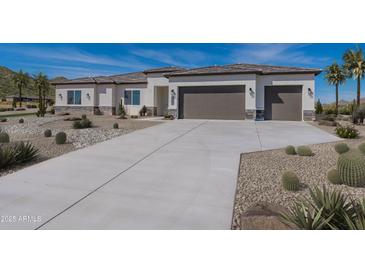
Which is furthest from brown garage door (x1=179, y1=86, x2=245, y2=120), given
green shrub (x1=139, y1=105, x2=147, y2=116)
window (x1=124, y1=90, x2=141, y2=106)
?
window (x1=124, y1=90, x2=141, y2=106)

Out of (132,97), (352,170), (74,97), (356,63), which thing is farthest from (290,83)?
(74,97)

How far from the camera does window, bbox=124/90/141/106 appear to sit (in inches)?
1099

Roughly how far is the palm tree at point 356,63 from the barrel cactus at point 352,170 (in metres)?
28.4

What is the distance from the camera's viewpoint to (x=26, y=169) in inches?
269

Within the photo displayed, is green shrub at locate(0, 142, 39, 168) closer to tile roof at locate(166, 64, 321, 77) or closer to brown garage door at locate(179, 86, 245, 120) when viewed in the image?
brown garage door at locate(179, 86, 245, 120)

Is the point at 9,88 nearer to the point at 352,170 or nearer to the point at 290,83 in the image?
the point at 290,83

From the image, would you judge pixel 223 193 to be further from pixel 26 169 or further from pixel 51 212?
pixel 26 169

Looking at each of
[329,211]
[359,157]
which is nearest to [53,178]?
[329,211]

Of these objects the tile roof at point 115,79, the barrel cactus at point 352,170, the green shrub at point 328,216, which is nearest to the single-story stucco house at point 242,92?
the tile roof at point 115,79

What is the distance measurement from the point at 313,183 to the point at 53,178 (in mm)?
6113

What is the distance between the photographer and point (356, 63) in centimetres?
3019

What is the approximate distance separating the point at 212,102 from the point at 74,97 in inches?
660

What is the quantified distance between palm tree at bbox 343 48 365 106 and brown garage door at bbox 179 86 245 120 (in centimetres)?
1645

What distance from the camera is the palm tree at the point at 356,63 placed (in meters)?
29.9
